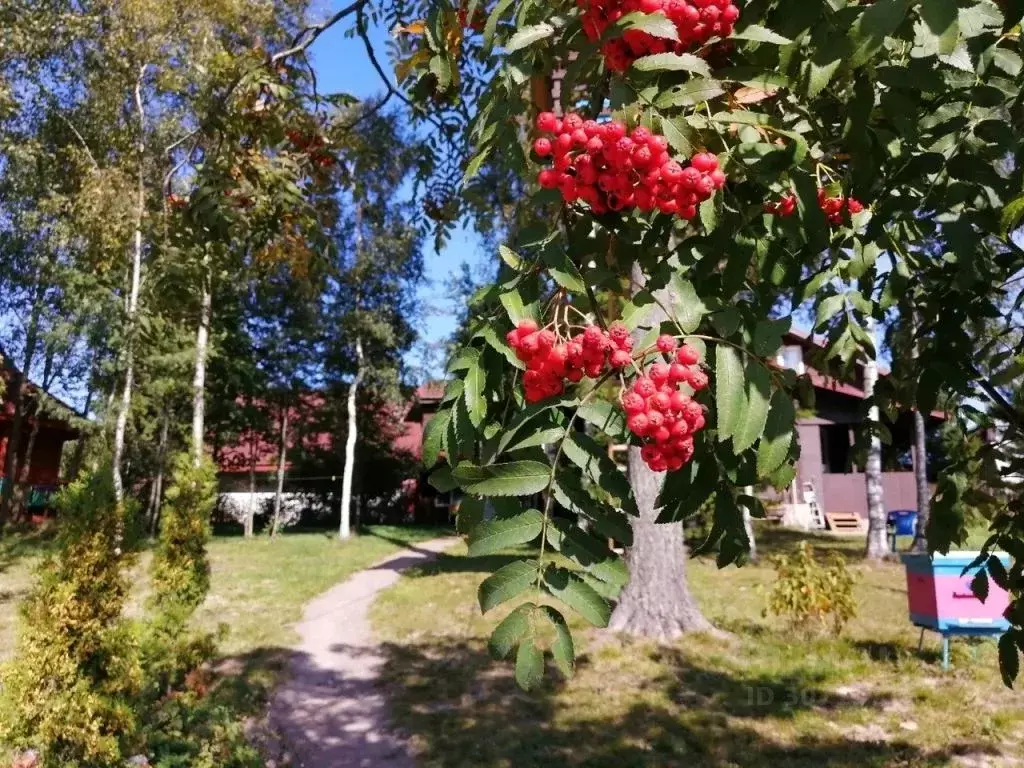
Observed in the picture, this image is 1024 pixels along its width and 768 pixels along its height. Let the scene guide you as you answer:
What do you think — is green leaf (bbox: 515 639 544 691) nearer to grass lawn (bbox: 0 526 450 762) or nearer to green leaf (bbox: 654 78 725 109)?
green leaf (bbox: 654 78 725 109)

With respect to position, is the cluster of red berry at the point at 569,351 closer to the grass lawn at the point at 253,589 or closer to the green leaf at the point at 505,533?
the green leaf at the point at 505,533

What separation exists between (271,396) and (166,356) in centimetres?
695

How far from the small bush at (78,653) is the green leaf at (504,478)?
353cm

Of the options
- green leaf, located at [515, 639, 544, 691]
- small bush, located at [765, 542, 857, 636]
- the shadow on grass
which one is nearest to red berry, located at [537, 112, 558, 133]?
green leaf, located at [515, 639, 544, 691]

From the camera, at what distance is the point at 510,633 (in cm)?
138

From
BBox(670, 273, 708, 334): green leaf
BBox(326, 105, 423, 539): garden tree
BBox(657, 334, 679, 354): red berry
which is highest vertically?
BBox(326, 105, 423, 539): garden tree

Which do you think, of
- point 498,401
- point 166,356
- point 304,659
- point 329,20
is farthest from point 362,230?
point 498,401

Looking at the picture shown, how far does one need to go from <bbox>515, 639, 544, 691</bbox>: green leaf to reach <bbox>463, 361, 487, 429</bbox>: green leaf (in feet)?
1.35

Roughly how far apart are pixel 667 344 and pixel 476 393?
1.23 feet

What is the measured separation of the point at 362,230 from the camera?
18891mm

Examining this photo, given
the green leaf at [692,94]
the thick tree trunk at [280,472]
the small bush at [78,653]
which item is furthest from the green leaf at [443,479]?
the thick tree trunk at [280,472]

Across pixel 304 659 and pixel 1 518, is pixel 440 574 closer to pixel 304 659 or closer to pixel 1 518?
pixel 304 659

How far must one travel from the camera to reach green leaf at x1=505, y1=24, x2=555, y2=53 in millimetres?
1495

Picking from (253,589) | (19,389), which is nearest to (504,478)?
(253,589)
